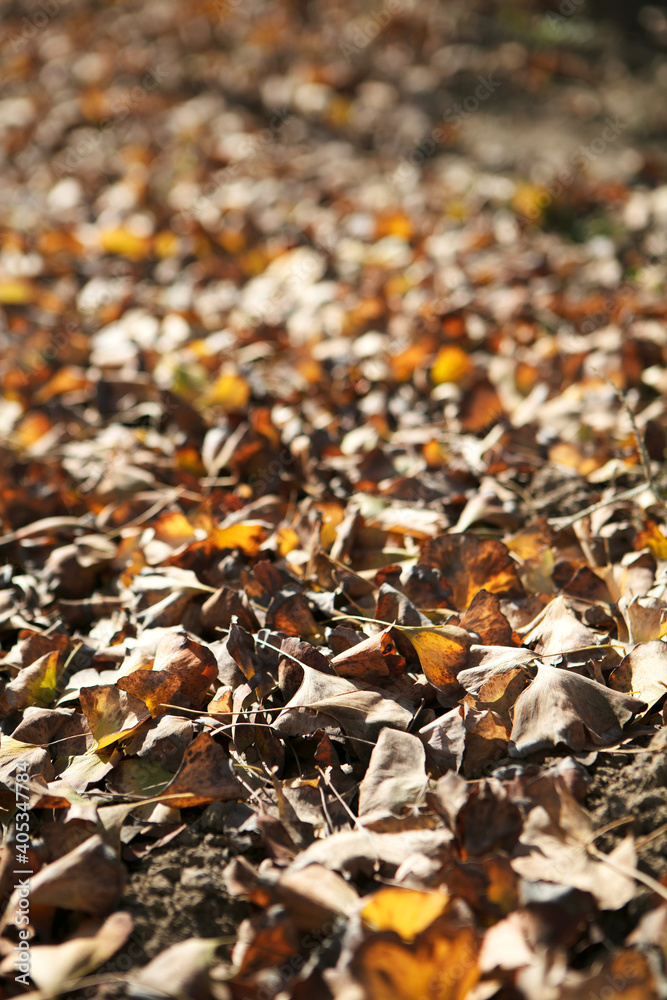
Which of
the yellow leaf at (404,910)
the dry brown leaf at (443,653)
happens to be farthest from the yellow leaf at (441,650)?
the yellow leaf at (404,910)

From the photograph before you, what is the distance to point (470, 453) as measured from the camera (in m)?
1.61

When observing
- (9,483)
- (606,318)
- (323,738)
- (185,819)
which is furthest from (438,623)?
(606,318)

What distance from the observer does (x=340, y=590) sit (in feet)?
3.92

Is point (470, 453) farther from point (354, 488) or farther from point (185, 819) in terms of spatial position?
point (185, 819)

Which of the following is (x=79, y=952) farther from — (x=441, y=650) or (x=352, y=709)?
(x=441, y=650)

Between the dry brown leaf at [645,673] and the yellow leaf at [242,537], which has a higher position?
the yellow leaf at [242,537]
